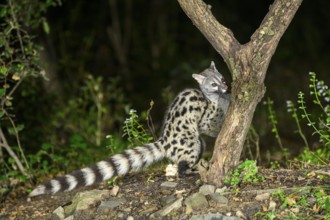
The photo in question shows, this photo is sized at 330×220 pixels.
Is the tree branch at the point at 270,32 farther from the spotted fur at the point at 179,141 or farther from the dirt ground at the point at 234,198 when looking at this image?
the spotted fur at the point at 179,141

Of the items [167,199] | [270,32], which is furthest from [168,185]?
[270,32]

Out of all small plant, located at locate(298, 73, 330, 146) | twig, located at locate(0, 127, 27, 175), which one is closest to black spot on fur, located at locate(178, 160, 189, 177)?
small plant, located at locate(298, 73, 330, 146)

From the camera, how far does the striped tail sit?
274 inches

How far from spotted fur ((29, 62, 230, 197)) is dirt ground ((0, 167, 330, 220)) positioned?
215mm

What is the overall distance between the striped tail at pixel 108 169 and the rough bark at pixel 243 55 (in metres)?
1.15

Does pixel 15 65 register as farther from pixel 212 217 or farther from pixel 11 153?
pixel 212 217

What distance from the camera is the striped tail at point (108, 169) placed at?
6.96 m

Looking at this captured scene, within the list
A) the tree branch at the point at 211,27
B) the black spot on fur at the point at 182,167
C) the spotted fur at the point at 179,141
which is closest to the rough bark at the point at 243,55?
the tree branch at the point at 211,27

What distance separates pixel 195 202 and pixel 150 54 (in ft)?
32.0

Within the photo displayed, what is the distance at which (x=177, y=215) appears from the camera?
6.27 m

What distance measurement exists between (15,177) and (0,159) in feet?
0.94

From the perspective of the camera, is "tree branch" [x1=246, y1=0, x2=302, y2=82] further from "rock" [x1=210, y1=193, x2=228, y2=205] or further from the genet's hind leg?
the genet's hind leg

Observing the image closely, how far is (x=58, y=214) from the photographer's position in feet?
22.7

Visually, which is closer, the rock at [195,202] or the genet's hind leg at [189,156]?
the rock at [195,202]
